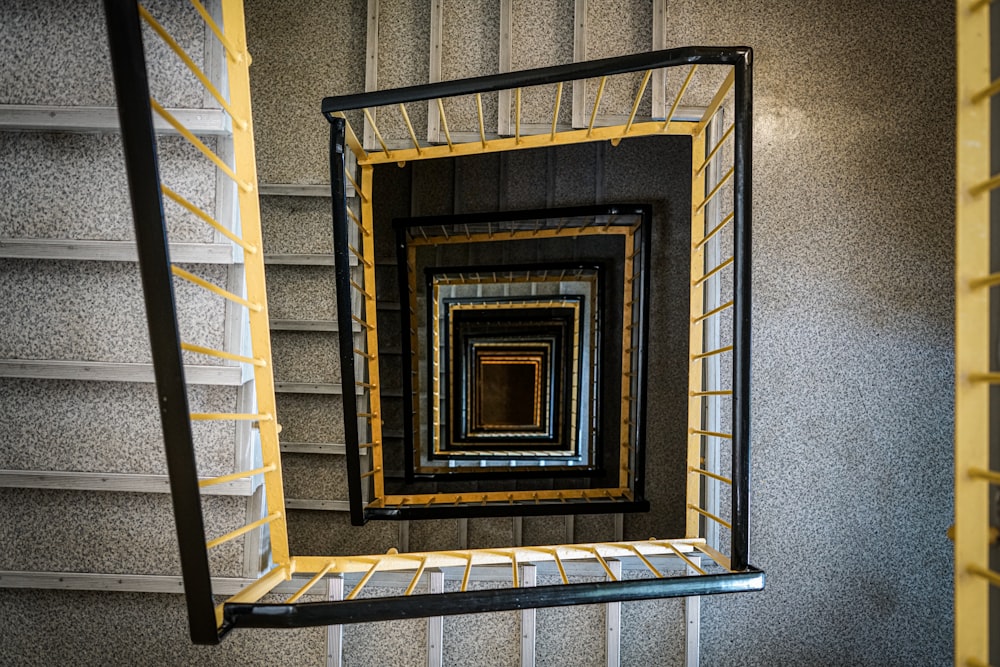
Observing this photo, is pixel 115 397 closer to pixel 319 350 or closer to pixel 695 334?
pixel 319 350

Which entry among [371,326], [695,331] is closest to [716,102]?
[695,331]

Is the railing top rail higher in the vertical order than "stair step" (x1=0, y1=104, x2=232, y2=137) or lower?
higher

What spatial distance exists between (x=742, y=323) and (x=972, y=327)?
670 millimetres

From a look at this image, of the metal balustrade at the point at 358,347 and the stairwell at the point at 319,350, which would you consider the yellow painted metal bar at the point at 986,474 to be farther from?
the stairwell at the point at 319,350

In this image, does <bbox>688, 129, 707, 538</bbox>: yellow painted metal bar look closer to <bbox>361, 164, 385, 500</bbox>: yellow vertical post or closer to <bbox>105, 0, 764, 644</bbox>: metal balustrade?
<bbox>105, 0, 764, 644</bbox>: metal balustrade

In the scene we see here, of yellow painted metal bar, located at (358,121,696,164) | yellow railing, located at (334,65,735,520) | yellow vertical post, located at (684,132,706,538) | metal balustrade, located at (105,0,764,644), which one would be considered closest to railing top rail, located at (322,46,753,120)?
metal balustrade, located at (105,0,764,644)

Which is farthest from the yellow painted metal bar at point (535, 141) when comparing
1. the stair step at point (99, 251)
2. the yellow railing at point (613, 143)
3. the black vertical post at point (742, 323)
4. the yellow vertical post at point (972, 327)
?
the yellow vertical post at point (972, 327)

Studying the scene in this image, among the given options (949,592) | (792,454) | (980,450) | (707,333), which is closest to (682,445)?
(792,454)

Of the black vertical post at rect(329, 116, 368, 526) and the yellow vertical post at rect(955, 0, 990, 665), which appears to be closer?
the yellow vertical post at rect(955, 0, 990, 665)

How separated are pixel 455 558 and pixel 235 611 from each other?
2.52ft

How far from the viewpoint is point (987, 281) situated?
3.46ft

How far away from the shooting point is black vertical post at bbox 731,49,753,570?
1741mm

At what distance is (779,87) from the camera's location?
258 cm

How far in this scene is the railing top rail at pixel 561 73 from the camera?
1.73 metres
